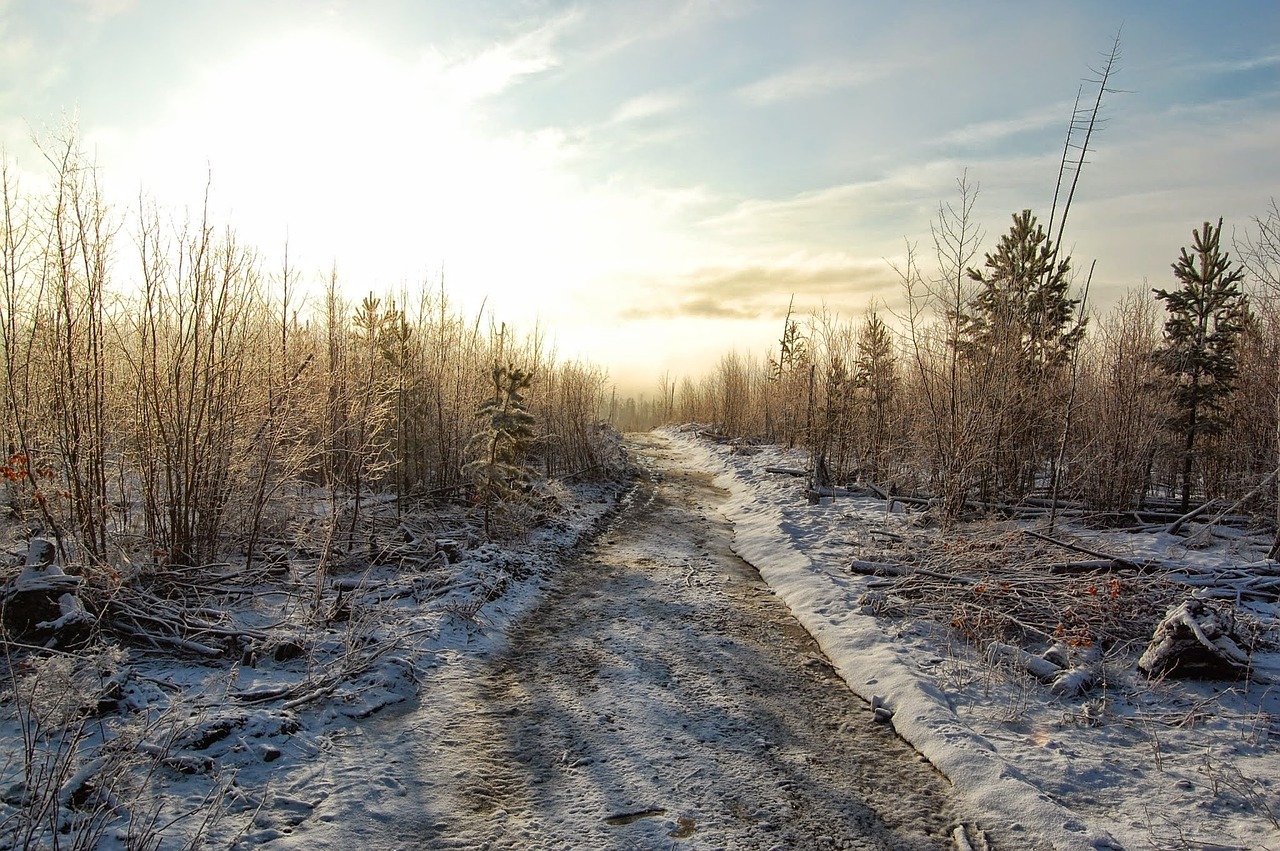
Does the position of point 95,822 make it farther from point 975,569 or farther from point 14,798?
point 975,569

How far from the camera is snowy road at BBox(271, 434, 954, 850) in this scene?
319 centimetres

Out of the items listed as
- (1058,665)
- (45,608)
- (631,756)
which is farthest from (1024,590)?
(45,608)

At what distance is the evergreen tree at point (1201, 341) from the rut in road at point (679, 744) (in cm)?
913

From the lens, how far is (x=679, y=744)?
4.00 m

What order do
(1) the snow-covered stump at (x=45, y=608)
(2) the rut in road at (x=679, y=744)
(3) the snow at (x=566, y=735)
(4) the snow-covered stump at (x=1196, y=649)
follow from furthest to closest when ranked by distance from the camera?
(4) the snow-covered stump at (x=1196, y=649), (1) the snow-covered stump at (x=45, y=608), (2) the rut in road at (x=679, y=744), (3) the snow at (x=566, y=735)

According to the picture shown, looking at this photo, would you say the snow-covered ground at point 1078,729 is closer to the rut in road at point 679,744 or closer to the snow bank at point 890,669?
the snow bank at point 890,669

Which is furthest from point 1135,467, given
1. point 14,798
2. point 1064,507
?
point 14,798

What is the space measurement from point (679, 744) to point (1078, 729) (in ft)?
8.42

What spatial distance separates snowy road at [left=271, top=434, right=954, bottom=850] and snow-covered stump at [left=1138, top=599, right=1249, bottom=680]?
213cm

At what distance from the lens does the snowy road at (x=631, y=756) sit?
10.5 feet

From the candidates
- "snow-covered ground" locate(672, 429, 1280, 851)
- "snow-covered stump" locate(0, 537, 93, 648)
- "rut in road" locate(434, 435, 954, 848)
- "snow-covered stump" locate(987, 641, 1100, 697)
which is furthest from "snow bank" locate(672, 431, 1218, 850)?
"snow-covered stump" locate(0, 537, 93, 648)

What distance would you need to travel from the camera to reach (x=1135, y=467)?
10008mm

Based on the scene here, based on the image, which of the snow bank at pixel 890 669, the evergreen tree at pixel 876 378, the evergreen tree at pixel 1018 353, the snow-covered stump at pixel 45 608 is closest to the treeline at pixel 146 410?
the snow-covered stump at pixel 45 608

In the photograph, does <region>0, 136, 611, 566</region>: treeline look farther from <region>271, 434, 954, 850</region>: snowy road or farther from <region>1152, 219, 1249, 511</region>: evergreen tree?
<region>1152, 219, 1249, 511</region>: evergreen tree
